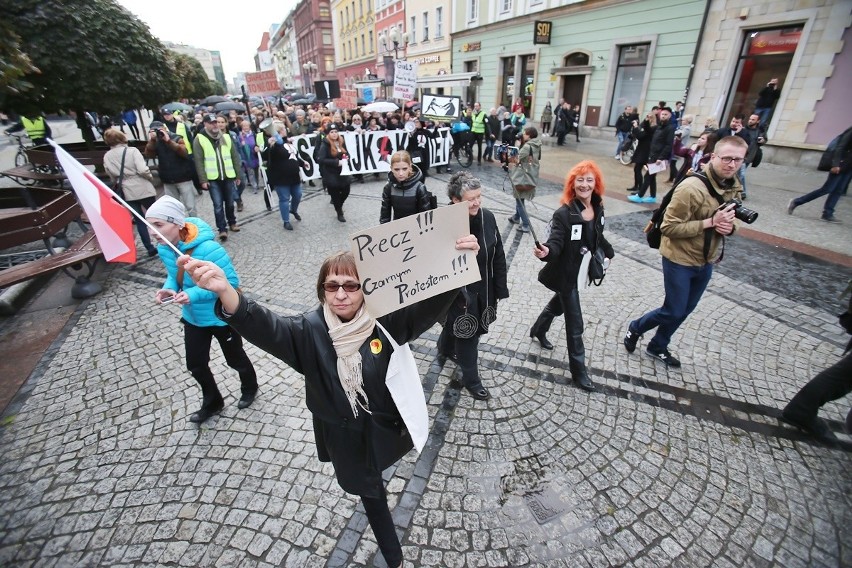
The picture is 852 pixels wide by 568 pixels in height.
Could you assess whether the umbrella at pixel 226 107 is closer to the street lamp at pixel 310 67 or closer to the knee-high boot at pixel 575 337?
the street lamp at pixel 310 67

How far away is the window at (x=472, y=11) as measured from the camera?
25206 mm

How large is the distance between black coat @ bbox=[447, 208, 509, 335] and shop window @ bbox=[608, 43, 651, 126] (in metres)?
16.7

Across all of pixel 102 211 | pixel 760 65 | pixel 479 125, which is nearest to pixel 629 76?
pixel 760 65

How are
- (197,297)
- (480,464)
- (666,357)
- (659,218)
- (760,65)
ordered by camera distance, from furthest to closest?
(760,65), (666,357), (659,218), (480,464), (197,297)

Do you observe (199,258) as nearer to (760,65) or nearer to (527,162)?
(527,162)

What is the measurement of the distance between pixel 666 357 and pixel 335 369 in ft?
11.9

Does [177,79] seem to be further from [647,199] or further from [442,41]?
[442,41]

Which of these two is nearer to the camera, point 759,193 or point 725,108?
point 759,193

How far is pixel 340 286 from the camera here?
5.80 ft

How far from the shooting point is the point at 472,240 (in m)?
2.04

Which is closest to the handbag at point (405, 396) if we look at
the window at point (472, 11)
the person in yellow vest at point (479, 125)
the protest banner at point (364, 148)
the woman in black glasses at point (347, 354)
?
the woman in black glasses at point (347, 354)

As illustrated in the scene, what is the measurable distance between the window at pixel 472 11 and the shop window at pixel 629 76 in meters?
12.4

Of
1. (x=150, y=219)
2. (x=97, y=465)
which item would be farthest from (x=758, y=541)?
(x=97, y=465)

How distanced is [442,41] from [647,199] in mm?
26543
